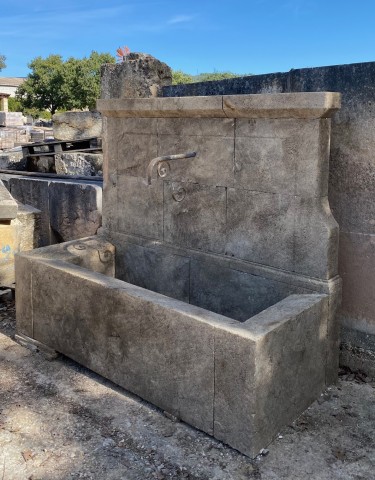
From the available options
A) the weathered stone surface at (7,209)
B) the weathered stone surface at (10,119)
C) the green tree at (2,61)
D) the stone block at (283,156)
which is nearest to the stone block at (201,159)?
the stone block at (283,156)

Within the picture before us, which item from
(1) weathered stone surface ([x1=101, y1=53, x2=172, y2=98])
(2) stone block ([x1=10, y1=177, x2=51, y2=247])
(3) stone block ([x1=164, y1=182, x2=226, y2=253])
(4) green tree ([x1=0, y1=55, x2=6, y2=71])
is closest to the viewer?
(3) stone block ([x1=164, y1=182, x2=226, y2=253])

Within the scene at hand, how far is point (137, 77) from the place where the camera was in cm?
489

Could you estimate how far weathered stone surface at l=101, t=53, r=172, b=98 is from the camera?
15.9ft

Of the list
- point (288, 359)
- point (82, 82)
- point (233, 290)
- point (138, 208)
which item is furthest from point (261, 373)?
point (82, 82)

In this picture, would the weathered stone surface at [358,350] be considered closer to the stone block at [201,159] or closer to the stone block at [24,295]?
the stone block at [201,159]

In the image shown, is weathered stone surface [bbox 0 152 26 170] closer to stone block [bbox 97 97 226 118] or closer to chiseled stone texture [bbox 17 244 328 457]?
stone block [bbox 97 97 226 118]

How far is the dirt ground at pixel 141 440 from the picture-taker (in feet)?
9.48

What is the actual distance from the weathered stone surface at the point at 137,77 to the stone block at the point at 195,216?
1077mm

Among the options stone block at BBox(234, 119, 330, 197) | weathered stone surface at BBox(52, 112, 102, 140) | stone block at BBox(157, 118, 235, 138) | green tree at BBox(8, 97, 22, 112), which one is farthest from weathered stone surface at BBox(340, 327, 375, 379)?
green tree at BBox(8, 97, 22, 112)

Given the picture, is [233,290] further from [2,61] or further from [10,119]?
[2,61]

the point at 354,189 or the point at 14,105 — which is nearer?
the point at 354,189

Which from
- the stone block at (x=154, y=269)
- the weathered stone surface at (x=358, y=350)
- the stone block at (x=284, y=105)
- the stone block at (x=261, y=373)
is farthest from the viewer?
the stone block at (x=154, y=269)

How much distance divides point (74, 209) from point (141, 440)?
359cm

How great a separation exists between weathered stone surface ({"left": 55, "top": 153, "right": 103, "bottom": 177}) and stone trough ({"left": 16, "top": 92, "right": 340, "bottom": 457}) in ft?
19.1
